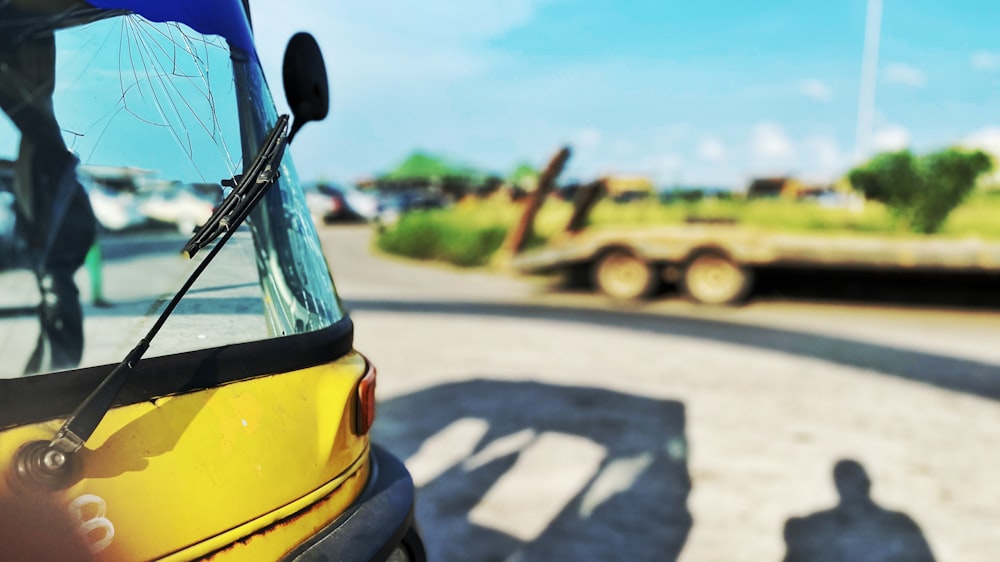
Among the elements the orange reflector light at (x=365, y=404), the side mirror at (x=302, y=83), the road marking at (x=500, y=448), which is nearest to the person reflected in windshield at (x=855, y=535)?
the road marking at (x=500, y=448)

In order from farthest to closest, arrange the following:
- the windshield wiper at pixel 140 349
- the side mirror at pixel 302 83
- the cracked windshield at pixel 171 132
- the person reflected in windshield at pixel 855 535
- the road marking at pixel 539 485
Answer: the road marking at pixel 539 485, the person reflected in windshield at pixel 855 535, the side mirror at pixel 302 83, the cracked windshield at pixel 171 132, the windshield wiper at pixel 140 349

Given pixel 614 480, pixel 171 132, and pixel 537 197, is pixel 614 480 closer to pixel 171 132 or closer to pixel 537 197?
pixel 171 132

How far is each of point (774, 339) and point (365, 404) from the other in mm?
6814

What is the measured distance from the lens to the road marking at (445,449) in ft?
13.2

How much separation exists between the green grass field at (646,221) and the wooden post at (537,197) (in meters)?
1.76

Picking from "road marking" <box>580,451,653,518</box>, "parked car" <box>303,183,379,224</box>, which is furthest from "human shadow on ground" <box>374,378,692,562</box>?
"parked car" <box>303,183,379,224</box>

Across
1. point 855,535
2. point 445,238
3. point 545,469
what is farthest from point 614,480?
point 445,238

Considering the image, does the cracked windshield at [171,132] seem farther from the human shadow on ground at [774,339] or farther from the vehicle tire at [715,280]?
the vehicle tire at [715,280]

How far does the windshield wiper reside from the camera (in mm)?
1229

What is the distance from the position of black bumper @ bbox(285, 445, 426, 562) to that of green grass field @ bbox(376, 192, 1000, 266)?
32.3 ft

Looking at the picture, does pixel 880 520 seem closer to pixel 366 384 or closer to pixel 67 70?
pixel 366 384

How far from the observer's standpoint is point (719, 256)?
1003 centimetres

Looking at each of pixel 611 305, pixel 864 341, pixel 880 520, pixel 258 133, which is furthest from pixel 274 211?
pixel 611 305

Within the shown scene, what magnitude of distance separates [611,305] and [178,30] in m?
8.88
